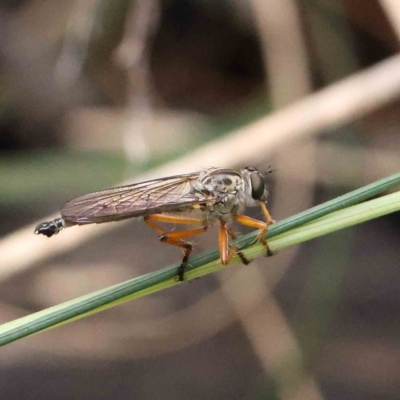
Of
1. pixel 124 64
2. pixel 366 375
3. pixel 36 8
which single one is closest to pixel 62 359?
pixel 366 375

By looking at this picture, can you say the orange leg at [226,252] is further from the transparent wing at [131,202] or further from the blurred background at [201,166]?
the blurred background at [201,166]

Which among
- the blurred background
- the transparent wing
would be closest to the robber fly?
the transparent wing

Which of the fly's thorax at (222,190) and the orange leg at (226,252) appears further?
the fly's thorax at (222,190)

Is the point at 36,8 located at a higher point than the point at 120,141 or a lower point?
higher

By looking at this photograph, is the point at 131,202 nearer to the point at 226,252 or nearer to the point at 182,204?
Result: the point at 182,204

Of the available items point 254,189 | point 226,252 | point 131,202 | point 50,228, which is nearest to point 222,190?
point 254,189

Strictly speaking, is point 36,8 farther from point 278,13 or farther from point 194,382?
point 194,382

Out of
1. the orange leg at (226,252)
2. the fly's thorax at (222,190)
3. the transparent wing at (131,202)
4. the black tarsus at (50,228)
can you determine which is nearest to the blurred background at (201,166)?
the fly's thorax at (222,190)
